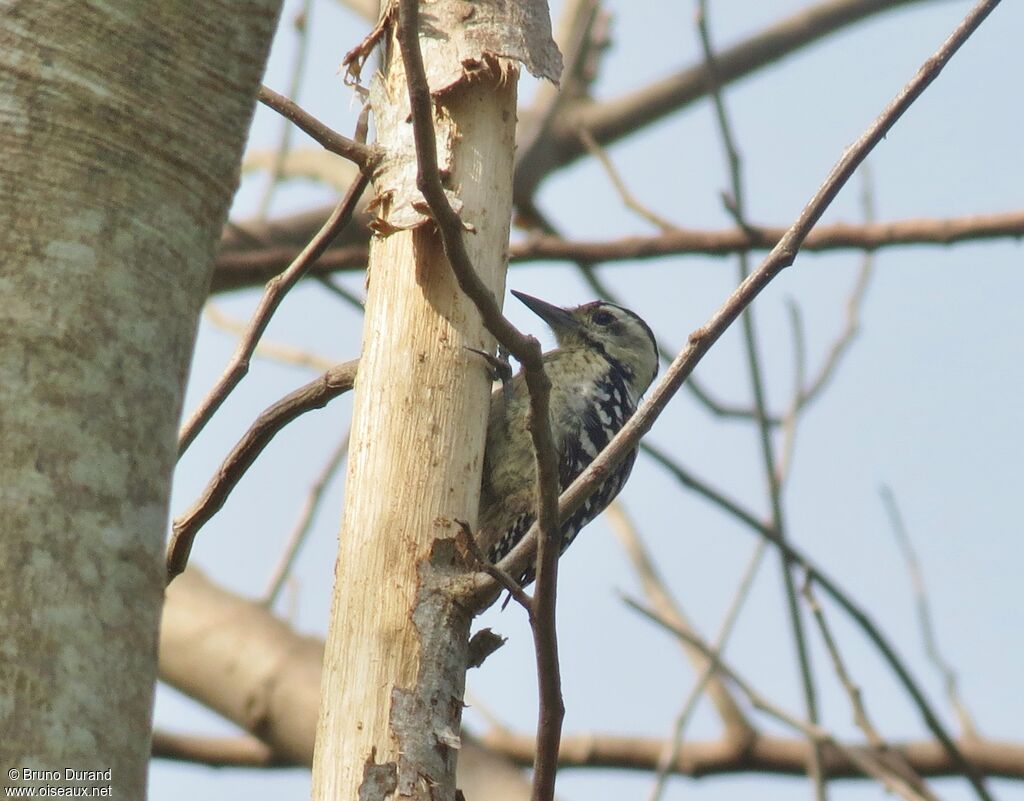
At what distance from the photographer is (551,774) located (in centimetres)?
233

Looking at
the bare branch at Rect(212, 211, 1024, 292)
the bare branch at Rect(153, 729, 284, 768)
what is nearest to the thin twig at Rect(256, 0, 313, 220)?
the bare branch at Rect(212, 211, 1024, 292)

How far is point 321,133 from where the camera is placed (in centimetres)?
306

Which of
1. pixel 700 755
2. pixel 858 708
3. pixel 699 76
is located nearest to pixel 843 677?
pixel 858 708

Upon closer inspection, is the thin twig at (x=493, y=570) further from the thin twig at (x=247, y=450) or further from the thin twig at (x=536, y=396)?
the thin twig at (x=247, y=450)

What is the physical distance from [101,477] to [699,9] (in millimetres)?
3145

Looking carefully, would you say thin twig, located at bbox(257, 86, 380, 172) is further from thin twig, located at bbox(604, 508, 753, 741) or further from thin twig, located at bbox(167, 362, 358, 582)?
thin twig, located at bbox(604, 508, 753, 741)

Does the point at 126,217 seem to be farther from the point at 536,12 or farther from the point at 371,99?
the point at 536,12

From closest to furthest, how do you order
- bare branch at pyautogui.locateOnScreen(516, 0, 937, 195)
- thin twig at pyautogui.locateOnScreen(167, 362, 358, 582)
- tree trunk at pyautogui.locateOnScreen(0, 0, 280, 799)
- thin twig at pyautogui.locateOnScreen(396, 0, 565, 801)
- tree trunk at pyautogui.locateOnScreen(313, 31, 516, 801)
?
tree trunk at pyautogui.locateOnScreen(0, 0, 280, 799) < thin twig at pyautogui.locateOnScreen(396, 0, 565, 801) < tree trunk at pyautogui.locateOnScreen(313, 31, 516, 801) < thin twig at pyautogui.locateOnScreen(167, 362, 358, 582) < bare branch at pyautogui.locateOnScreen(516, 0, 937, 195)

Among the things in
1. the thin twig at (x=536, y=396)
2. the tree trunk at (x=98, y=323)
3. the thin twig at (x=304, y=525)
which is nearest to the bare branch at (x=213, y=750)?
the thin twig at (x=304, y=525)

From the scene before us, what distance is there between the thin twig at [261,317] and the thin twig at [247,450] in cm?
9

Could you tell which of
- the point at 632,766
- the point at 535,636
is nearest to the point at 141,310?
the point at 535,636

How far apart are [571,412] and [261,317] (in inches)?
64.8

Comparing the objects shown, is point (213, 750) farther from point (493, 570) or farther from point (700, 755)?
point (493, 570)

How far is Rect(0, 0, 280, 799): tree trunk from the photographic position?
1488 millimetres
